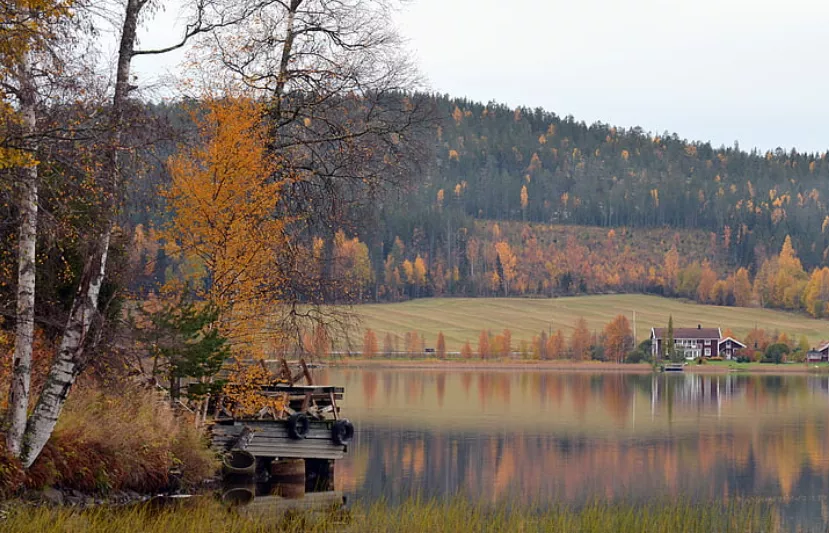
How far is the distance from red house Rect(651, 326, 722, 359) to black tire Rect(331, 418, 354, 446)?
429 ft

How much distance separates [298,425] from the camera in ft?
92.9

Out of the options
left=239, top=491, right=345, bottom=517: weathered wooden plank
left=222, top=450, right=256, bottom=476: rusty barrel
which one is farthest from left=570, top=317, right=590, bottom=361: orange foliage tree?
left=239, top=491, right=345, bottom=517: weathered wooden plank

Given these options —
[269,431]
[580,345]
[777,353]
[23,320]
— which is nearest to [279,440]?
[269,431]

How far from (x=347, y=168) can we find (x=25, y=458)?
1144 cm

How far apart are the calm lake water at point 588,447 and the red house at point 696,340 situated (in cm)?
7426

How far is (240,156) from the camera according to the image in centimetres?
2662

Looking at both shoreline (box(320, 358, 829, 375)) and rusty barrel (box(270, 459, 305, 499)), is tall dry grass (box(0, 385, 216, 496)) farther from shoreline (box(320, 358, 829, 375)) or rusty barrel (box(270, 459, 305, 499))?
shoreline (box(320, 358, 829, 375))

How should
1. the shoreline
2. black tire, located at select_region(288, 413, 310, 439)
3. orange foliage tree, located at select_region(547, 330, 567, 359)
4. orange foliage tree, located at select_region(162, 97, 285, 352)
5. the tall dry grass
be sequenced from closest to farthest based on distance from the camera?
the tall dry grass < orange foliage tree, located at select_region(162, 97, 285, 352) < black tire, located at select_region(288, 413, 310, 439) < the shoreline < orange foliage tree, located at select_region(547, 330, 567, 359)

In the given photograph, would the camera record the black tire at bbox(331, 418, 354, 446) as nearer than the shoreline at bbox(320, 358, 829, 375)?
Yes

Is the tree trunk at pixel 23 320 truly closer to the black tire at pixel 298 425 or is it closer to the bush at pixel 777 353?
the black tire at pixel 298 425

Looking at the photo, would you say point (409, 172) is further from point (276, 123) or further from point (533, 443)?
point (533, 443)

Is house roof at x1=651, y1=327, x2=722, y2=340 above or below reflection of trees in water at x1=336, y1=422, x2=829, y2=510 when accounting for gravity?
below

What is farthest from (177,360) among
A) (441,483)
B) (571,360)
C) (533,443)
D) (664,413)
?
(571,360)

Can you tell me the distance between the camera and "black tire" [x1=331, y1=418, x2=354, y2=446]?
95.3 feet
